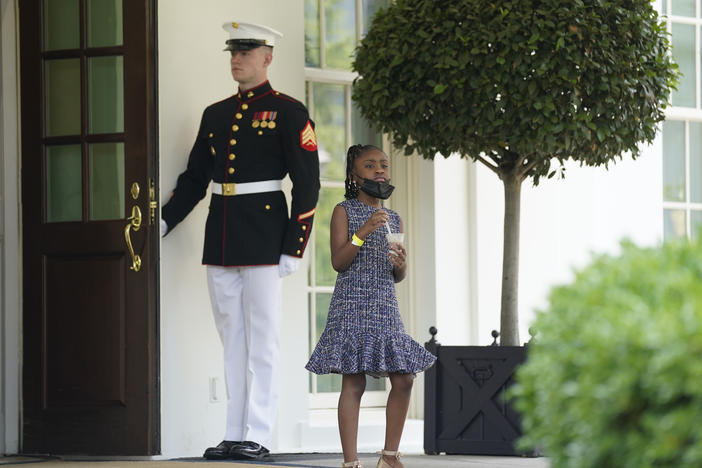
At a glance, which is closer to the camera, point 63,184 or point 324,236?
point 63,184

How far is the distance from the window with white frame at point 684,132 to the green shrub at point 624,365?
537cm

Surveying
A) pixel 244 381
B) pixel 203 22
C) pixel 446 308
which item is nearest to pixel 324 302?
pixel 446 308

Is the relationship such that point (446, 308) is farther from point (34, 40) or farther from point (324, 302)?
point (34, 40)

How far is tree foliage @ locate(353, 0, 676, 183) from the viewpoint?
4699 millimetres

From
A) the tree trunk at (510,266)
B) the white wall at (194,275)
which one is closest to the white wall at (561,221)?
the tree trunk at (510,266)

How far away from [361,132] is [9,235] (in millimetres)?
1806

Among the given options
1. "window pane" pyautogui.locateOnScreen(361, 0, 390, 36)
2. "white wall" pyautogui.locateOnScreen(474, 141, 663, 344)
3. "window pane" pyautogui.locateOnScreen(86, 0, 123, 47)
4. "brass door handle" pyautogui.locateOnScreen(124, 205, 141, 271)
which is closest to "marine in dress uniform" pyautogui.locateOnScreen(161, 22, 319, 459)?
"brass door handle" pyautogui.locateOnScreen(124, 205, 141, 271)

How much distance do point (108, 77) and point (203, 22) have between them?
54 cm

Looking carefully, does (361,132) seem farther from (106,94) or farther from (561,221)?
(106,94)

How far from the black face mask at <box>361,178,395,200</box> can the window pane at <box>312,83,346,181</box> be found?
66.4 inches

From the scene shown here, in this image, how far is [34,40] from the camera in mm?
5059

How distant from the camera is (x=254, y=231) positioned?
4.72 meters

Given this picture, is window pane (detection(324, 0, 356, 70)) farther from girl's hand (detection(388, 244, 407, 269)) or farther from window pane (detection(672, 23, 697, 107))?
window pane (detection(672, 23, 697, 107))

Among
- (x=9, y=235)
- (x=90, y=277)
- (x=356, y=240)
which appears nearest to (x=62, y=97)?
(x=9, y=235)
